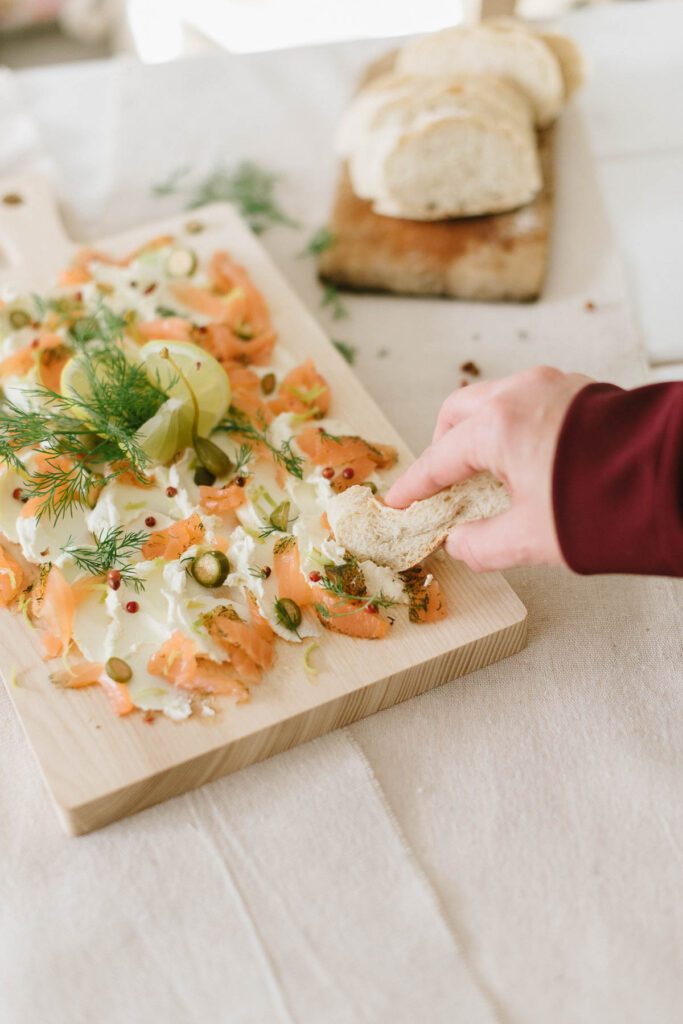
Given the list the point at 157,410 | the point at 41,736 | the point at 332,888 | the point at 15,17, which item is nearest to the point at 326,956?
the point at 332,888

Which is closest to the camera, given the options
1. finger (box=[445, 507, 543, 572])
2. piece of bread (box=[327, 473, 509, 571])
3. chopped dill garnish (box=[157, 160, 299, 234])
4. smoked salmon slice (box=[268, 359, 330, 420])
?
finger (box=[445, 507, 543, 572])

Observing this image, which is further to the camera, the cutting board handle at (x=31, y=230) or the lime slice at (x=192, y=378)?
the cutting board handle at (x=31, y=230)

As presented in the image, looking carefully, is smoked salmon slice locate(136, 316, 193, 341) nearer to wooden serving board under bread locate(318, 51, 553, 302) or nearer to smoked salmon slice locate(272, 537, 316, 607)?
wooden serving board under bread locate(318, 51, 553, 302)

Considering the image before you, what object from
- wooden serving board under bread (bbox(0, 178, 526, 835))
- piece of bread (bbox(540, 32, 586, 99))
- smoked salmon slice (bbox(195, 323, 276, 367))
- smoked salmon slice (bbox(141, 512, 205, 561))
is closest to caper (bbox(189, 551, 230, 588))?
smoked salmon slice (bbox(141, 512, 205, 561))

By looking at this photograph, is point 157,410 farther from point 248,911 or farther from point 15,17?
point 15,17

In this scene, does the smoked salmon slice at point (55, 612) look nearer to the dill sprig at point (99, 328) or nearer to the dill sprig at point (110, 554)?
the dill sprig at point (110, 554)

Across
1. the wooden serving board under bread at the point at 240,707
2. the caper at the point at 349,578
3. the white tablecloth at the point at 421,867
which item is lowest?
the white tablecloth at the point at 421,867

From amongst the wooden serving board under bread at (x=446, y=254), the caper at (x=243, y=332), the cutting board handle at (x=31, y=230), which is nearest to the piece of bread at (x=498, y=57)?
the wooden serving board under bread at (x=446, y=254)
